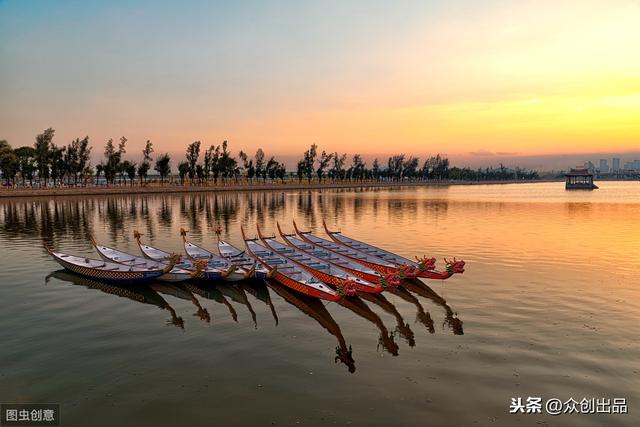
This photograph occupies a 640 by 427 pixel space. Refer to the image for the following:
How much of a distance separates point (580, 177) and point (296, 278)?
202314 millimetres

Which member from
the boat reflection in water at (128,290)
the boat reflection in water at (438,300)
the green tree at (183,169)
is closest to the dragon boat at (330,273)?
the boat reflection in water at (438,300)

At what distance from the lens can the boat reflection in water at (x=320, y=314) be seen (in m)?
18.3

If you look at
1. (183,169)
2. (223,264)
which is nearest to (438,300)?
(223,264)

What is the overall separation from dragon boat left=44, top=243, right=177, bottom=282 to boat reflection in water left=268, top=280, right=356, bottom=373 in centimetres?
756

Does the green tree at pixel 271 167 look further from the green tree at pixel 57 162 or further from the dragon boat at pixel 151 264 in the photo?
the dragon boat at pixel 151 264

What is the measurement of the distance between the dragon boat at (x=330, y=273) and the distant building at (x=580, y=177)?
182 m

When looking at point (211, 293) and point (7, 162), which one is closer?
point (211, 293)

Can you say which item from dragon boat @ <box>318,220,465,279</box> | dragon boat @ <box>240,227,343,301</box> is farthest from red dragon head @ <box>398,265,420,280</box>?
dragon boat @ <box>240,227,343,301</box>

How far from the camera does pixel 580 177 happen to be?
190 m

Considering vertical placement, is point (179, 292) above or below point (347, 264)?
below

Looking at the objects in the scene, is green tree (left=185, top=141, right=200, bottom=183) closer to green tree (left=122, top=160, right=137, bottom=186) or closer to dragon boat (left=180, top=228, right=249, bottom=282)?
green tree (left=122, top=160, right=137, bottom=186)

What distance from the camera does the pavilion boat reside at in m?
26.0

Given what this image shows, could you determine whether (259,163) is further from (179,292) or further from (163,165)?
(179,292)

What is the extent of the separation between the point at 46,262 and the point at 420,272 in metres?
31.2
